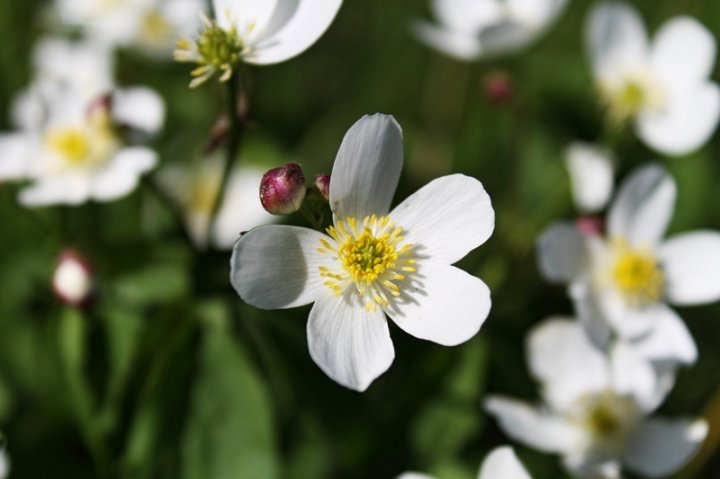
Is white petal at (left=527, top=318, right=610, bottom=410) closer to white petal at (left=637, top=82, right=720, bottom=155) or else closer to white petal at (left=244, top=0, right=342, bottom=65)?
white petal at (left=637, top=82, right=720, bottom=155)

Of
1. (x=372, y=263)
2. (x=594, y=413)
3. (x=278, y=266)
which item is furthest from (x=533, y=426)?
(x=278, y=266)

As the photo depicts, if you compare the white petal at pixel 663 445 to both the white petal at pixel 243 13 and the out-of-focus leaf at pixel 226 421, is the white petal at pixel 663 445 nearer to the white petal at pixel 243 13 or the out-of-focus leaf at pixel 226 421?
the out-of-focus leaf at pixel 226 421

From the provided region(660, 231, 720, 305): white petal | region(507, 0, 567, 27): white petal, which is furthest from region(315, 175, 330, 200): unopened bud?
region(507, 0, 567, 27): white petal

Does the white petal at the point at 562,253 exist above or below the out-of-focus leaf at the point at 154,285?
above

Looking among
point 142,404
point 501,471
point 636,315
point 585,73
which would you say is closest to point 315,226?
point 501,471

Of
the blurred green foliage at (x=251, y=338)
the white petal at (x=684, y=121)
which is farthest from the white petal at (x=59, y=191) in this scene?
the white petal at (x=684, y=121)

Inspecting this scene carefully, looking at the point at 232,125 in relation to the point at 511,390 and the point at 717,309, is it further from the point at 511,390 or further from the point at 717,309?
the point at 717,309

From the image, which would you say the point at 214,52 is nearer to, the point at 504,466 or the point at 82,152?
the point at 82,152
